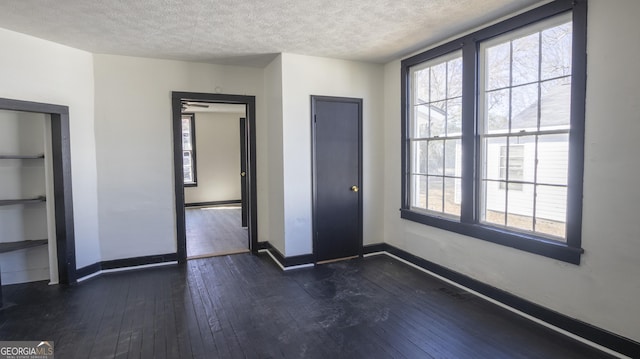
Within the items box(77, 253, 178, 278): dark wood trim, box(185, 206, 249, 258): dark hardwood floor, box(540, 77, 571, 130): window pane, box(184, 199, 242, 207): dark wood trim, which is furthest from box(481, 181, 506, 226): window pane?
box(184, 199, 242, 207): dark wood trim

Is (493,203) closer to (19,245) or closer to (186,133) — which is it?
(19,245)

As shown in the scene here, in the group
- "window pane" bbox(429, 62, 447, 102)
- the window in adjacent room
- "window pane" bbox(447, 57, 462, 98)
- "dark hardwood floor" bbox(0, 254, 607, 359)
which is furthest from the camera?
the window in adjacent room

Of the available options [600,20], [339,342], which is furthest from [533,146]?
[339,342]

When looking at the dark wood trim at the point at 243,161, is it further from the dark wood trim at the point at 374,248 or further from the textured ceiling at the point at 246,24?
the dark wood trim at the point at 374,248

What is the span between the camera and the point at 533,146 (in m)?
2.90

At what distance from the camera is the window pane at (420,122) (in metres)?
4.08

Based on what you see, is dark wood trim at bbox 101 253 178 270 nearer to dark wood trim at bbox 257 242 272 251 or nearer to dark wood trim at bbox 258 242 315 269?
dark wood trim at bbox 257 242 272 251

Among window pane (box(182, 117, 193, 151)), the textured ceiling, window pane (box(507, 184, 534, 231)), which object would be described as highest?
the textured ceiling

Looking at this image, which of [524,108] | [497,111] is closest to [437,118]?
[497,111]

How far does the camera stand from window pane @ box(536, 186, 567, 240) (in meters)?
2.71

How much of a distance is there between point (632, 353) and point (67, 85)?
552 cm

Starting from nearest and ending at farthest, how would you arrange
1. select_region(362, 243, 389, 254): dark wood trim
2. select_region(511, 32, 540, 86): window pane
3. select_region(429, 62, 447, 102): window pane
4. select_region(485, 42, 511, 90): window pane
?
select_region(511, 32, 540, 86): window pane < select_region(485, 42, 511, 90): window pane < select_region(429, 62, 447, 102): window pane < select_region(362, 243, 389, 254): dark wood trim

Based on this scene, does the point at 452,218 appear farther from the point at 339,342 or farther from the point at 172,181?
the point at 172,181

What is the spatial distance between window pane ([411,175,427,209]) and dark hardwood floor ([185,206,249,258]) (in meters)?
2.47
